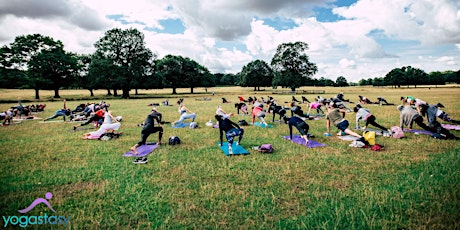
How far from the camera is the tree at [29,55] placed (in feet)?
149

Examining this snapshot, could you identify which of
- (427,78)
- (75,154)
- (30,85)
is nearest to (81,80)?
(30,85)

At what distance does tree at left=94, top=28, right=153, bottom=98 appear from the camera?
162ft

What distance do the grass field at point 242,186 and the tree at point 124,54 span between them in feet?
139

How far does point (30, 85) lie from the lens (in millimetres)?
46594

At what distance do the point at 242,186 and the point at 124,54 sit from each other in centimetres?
5340

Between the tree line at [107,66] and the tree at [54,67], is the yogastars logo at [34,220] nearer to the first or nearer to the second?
the tree line at [107,66]

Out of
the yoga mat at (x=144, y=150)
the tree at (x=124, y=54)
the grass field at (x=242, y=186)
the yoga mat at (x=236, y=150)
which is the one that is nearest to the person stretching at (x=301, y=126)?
the grass field at (x=242, y=186)

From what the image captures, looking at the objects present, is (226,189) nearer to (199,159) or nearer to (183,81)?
(199,159)

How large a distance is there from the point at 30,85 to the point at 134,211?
57.8 metres

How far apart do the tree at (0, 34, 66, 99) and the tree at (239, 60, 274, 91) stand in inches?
2228

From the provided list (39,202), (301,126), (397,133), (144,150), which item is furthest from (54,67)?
(397,133)

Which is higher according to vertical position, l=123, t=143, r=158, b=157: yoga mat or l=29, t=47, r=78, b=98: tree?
l=29, t=47, r=78, b=98: tree

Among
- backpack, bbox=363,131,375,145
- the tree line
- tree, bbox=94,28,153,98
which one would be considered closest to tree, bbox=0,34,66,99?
the tree line

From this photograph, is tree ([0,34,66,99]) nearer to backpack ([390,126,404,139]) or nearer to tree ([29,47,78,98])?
tree ([29,47,78,98])
